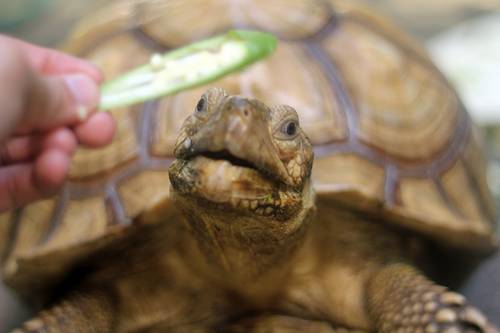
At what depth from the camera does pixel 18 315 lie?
2121 mm

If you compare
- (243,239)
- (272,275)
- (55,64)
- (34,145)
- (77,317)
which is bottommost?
(77,317)

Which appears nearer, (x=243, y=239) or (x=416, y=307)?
(x=243, y=239)

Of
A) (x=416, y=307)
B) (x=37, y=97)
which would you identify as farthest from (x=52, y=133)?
(x=416, y=307)

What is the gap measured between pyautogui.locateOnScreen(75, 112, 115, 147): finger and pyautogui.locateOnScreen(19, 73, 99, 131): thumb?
4cm

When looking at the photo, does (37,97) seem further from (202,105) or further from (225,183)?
(225,183)

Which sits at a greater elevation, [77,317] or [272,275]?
[272,275]

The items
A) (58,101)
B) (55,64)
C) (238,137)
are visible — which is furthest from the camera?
(55,64)

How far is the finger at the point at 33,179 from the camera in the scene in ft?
5.91

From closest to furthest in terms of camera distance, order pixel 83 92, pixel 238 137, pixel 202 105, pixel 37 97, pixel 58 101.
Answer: pixel 238 137, pixel 202 105, pixel 37 97, pixel 58 101, pixel 83 92

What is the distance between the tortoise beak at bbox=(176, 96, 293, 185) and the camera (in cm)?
121

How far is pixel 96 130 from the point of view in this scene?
186 centimetres

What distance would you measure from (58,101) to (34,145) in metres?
0.27

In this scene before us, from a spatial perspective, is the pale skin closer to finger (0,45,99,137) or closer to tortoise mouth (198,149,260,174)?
tortoise mouth (198,149,260,174)

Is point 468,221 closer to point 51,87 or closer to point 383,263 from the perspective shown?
point 383,263
